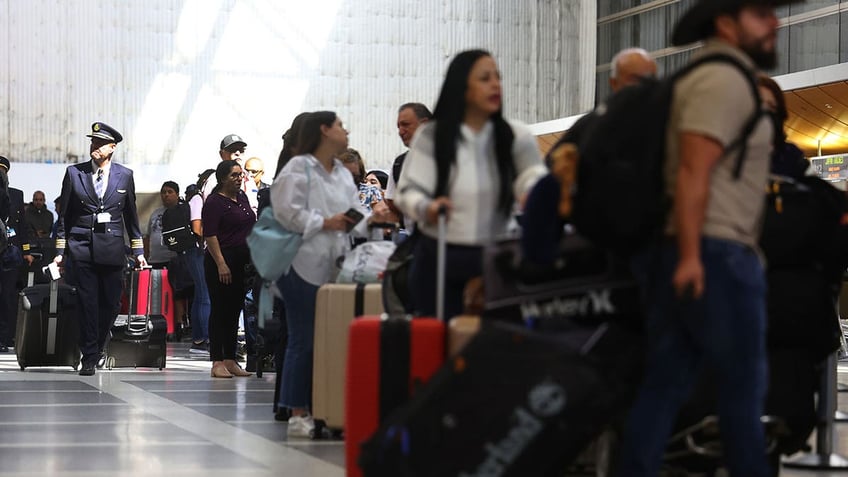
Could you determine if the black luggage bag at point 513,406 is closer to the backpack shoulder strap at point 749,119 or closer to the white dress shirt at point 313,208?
the backpack shoulder strap at point 749,119

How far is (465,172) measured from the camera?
15.0 feet

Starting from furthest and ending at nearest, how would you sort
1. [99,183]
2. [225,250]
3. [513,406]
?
[99,183] < [225,250] < [513,406]

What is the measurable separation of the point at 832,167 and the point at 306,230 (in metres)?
16.0

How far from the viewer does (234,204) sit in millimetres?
A: 10508

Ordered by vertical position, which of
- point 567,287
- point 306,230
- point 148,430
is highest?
point 306,230

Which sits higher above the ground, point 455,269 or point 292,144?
point 292,144

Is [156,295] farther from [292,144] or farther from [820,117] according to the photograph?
[820,117]

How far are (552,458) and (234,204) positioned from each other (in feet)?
23.8

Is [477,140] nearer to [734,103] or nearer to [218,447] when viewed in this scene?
[734,103]

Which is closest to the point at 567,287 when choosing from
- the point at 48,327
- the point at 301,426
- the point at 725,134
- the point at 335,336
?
the point at 725,134

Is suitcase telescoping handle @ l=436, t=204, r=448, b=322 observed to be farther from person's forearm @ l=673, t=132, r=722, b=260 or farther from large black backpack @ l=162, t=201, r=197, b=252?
large black backpack @ l=162, t=201, r=197, b=252

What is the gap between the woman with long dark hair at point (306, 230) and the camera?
666 cm

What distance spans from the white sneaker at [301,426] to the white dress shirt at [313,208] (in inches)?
25.4

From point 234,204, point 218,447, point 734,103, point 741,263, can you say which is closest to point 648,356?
point 741,263
